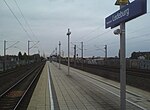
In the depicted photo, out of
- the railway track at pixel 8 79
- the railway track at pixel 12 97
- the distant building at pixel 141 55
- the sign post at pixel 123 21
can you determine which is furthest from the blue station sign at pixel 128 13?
the distant building at pixel 141 55

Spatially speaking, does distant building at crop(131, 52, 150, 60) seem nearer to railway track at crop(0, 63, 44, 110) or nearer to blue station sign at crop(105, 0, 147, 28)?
railway track at crop(0, 63, 44, 110)

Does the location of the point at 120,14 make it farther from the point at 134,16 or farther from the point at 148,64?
the point at 148,64

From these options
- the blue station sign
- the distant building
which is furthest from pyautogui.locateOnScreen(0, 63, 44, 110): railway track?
the distant building

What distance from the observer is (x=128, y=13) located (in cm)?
729

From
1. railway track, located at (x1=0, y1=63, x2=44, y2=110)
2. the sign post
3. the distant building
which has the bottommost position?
railway track, located at (x1=0, y1=63, x2=44, y2=110)

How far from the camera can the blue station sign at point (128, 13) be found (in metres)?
6.60

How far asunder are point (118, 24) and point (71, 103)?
192 inches

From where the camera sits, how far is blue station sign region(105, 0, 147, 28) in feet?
21.6

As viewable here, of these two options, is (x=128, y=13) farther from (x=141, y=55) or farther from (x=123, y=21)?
(x=141, y=55)

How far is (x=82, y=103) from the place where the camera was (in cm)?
1169

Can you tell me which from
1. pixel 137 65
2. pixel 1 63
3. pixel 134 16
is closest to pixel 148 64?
pixel 137 65

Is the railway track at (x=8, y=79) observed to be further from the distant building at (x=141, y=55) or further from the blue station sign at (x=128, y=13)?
the distant building at (x=141, y=55)

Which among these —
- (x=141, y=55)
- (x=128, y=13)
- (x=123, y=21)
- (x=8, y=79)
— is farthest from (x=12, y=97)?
(x=141, y=55)

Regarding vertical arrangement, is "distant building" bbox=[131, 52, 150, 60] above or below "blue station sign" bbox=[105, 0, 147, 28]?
above
